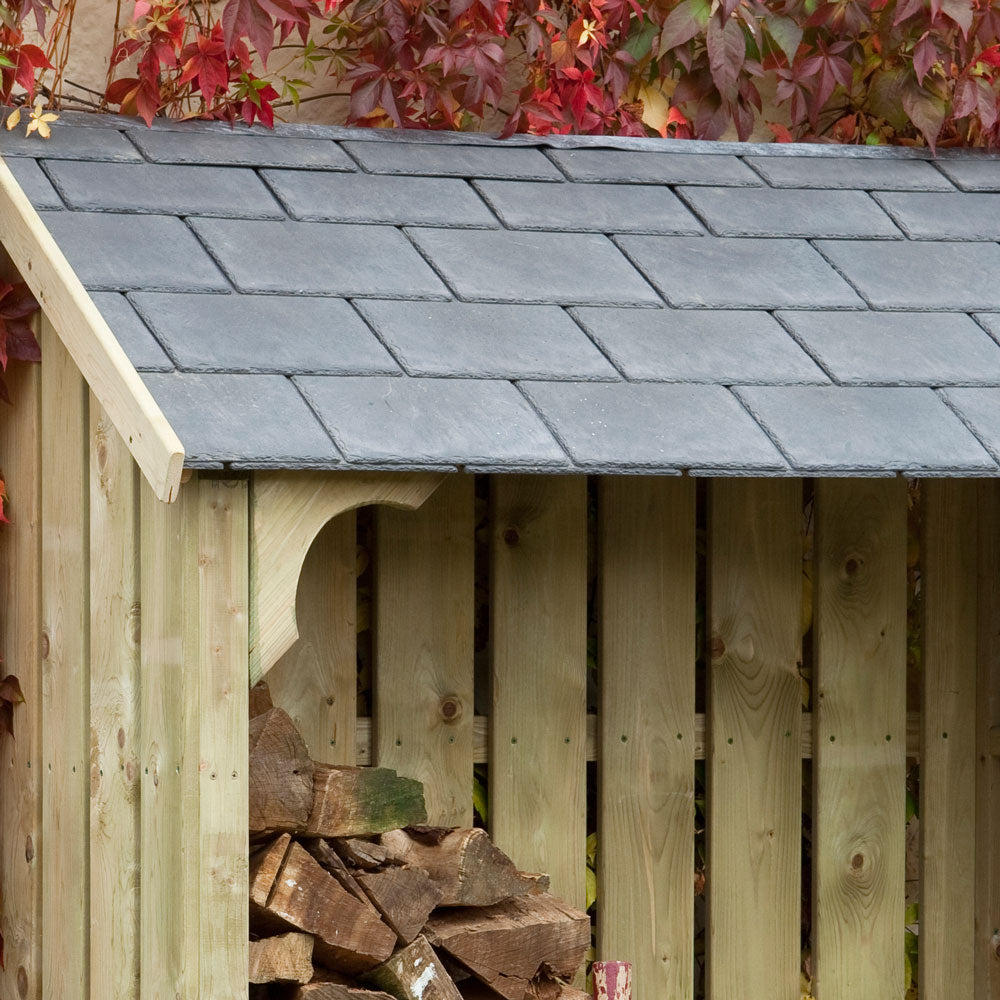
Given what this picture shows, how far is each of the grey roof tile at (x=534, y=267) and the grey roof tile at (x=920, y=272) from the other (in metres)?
0.36

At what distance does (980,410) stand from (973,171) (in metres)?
1.09

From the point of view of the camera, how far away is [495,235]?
9.61 ft

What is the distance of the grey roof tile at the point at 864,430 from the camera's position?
246cm

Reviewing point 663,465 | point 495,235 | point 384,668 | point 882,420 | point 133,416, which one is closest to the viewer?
point 133,416

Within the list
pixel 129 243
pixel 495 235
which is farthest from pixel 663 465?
pixel 129 243

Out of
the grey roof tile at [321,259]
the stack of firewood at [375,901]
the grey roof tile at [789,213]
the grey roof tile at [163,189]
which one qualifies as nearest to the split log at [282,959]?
the stack of firewood at [375,901]

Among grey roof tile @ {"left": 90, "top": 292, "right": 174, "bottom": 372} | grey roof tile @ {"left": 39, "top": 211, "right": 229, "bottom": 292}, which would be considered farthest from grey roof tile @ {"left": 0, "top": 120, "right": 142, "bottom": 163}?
grey roof tile @ {"left": 90, "top": 292, "right": 174, "bottom": 372}

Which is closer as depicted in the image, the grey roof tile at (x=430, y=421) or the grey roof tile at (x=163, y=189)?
the grey roof tile at (x=430, y=421)

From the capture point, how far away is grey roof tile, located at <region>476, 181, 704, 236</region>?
3.03 meters

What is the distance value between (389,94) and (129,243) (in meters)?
1.08

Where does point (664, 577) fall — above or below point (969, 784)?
above

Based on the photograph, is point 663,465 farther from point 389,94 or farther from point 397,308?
point 389,94

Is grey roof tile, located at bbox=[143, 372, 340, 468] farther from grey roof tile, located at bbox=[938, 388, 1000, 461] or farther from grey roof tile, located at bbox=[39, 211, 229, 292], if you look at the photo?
grey roof tile, located at bbox=[938, 388, 1000, 461]

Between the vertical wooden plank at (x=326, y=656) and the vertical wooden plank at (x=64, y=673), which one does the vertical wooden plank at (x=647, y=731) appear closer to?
the vertical wooden plank at (x=326, y=656)
